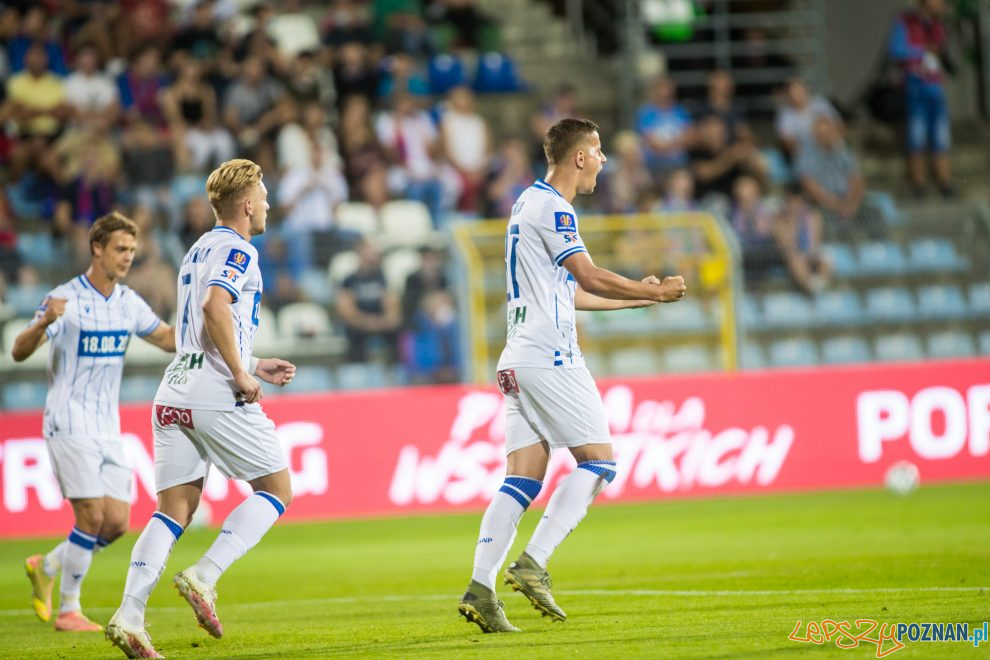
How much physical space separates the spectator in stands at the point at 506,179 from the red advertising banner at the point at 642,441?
312cm

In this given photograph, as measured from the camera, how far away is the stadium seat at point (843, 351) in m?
16.2

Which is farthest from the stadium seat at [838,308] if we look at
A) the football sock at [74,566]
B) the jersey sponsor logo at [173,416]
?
the jersey sponsor logo at [173,416]

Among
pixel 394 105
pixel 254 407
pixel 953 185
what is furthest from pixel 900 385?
pixel 254 407

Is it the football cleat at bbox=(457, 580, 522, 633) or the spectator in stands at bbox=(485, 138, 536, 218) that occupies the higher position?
the spectator in stands at bbox=(485, 138, 536, 218)

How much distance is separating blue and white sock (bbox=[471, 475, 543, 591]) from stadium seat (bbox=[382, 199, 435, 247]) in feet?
31.9

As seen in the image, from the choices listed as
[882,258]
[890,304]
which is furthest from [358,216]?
[890,304]

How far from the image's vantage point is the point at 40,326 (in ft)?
25.6

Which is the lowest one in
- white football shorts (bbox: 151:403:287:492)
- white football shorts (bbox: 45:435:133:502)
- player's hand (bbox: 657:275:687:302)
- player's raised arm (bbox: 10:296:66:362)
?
white football shorts (bbox: 45:435:133:502)

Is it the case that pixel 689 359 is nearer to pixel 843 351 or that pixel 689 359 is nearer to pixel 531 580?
pixel 843 351

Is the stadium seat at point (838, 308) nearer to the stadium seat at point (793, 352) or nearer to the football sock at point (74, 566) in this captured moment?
the stadium seat at point (793, 352)

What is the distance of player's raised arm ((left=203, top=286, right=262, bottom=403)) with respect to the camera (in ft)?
21.3

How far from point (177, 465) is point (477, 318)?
874 cm

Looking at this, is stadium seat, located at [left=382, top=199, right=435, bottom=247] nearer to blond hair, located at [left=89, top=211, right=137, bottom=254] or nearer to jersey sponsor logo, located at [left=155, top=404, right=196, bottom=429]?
blond hair, located at [left=89, top=211, right=137, bottom=254]

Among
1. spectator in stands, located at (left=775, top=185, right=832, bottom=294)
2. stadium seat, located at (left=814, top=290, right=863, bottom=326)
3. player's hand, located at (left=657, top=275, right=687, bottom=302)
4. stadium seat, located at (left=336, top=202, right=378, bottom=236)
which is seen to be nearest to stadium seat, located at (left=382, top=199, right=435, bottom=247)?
stadium seat, located at (left=336, top=202, right=378, bottom=236)
